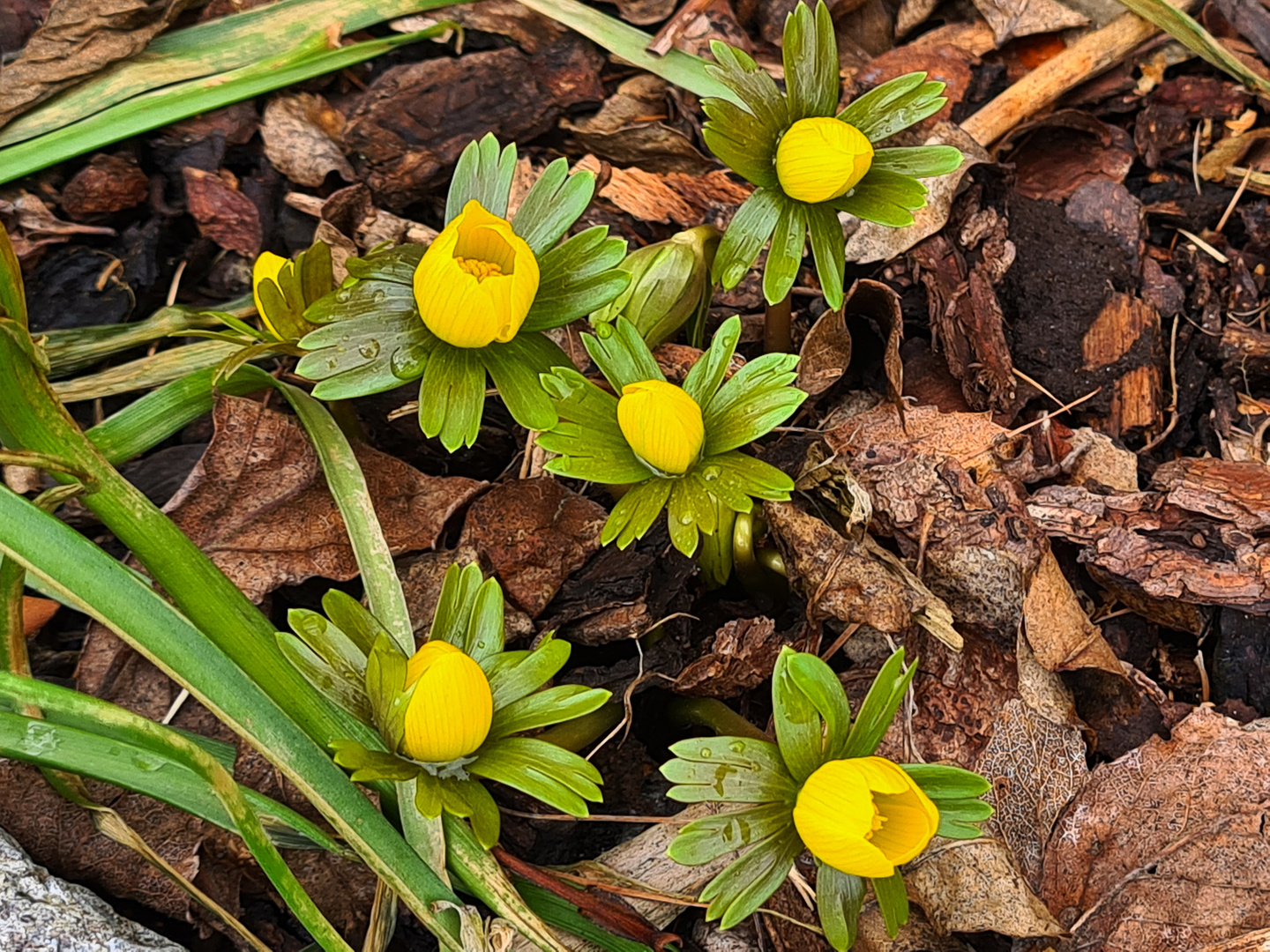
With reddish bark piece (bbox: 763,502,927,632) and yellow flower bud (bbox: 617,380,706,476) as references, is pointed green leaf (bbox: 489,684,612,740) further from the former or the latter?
reddish bark piece (bbox: 763,502,927,632)

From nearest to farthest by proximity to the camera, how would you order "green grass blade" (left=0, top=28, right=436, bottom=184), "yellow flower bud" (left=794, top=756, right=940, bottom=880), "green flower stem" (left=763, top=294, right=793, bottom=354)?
"yellow flower bud" (left=794, top=756, right=940, bottom=880), "green flower stem" (left=763, top=294, right=793, bottom=354), "green grass blade" (left=0, top=28, right=436, bottom=184)

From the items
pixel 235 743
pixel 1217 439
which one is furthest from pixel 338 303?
pixel 1217 439

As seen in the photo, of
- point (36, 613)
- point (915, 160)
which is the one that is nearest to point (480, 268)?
point (915, 160)

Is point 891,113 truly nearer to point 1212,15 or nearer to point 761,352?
point 761,352

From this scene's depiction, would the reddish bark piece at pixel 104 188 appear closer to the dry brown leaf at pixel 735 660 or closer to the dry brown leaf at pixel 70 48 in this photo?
the dry brown leaf at pixel 70 48

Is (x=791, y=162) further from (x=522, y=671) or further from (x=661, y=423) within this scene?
(x=522, y=671)

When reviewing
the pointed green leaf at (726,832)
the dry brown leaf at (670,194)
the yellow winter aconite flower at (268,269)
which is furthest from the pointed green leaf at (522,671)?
the dry brown leaf at (670,194)

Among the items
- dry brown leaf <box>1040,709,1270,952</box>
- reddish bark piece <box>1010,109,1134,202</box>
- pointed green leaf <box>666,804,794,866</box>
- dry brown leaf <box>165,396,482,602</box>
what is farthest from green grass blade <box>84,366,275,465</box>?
reddish bark piece <box>1010,109,1134,202</box>
